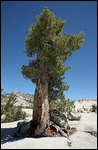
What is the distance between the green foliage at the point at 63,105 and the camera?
31.1ft

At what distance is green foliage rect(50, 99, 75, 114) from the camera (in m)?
9.48

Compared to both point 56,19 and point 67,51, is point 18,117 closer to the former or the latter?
point 67,51

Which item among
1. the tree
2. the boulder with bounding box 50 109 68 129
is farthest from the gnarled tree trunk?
the boulder with bounding box 50 109 68 129

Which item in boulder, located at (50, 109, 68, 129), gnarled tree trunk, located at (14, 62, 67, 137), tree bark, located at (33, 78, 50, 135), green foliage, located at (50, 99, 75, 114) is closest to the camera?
gnarled tree trunk, located at (14, 62, 67, 137)

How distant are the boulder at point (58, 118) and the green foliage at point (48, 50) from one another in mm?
1539

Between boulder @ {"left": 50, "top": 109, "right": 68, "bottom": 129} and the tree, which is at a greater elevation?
the tree

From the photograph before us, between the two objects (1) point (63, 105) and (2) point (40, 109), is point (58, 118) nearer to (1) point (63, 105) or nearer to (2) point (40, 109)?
(1) point (63, 105)

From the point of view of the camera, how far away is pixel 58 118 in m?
10.1

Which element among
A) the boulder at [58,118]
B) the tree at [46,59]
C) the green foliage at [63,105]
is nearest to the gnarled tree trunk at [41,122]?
the tree at [46,59]

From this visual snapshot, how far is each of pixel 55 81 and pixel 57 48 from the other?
3546 millimetres

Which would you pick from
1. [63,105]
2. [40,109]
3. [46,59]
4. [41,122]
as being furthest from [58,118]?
[46,59]

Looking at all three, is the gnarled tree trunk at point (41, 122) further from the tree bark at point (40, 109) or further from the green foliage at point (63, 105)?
the green foliage at point (63, 105)

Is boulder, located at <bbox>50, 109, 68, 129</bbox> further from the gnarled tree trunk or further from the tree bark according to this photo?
the tree bark

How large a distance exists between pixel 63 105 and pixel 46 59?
4.91 metres
